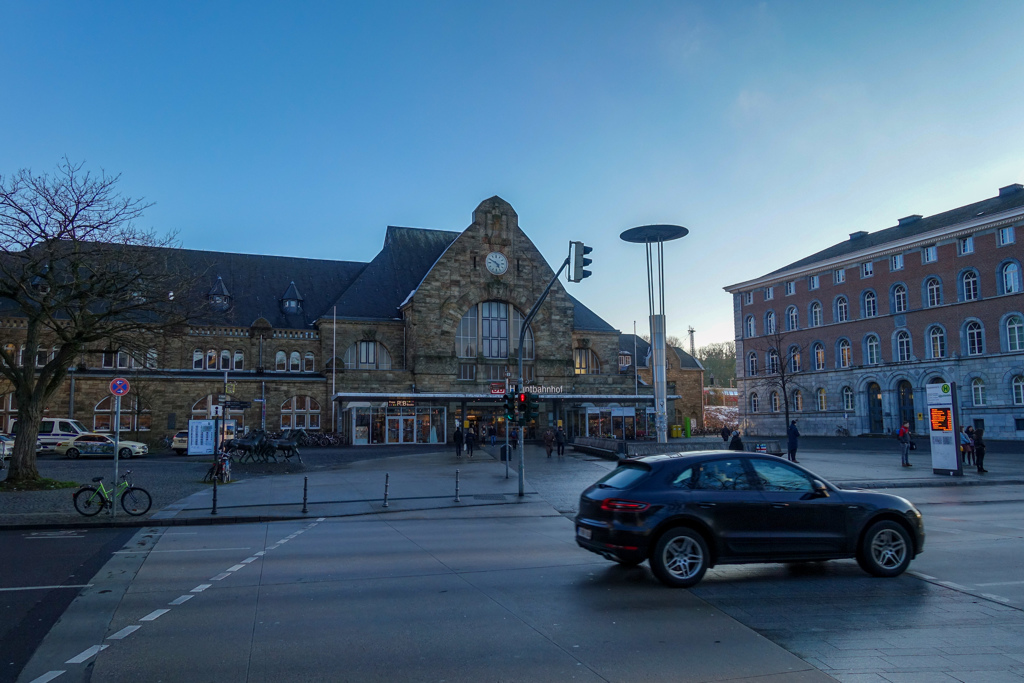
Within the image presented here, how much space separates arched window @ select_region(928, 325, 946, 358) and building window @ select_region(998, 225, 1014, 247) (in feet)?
24.7

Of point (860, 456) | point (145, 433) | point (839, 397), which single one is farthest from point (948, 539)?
point (839, 397)

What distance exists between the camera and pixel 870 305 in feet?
191

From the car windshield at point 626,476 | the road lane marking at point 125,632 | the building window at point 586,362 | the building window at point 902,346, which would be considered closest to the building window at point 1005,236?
the building window at point 902,346

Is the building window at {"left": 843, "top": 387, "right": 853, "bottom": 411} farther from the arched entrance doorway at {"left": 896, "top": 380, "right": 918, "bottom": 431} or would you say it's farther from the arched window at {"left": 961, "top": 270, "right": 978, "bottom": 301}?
the arched window at {"left": 961, "top": 270, "right": 978, "bottom": 301}

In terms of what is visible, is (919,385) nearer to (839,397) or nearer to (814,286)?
(839,397)

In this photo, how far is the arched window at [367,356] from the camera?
5075 centimetres

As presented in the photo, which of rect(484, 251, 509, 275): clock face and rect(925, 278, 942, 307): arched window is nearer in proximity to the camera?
Result: rect(484, 251, 509, 275): clock face

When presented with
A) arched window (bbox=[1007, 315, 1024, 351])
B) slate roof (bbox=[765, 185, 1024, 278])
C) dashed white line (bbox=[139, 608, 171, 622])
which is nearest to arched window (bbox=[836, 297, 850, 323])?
slate roof (bbox=[765, 185, 1024, 278])

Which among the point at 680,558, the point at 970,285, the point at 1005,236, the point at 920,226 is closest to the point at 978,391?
the point at 970,285

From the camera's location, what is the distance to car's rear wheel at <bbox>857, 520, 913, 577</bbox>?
8.73m

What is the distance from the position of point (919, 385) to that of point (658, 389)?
1076 inches

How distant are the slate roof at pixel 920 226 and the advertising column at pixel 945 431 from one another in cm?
2838

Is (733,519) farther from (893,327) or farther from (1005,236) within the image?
(893,327)

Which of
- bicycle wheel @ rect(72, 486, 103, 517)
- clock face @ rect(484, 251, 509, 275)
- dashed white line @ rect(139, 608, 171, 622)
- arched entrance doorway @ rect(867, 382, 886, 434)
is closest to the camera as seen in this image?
dashed white line @ rect(139, 608, 171, 622)
